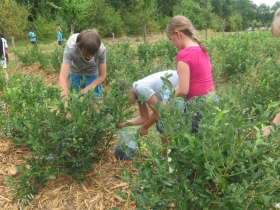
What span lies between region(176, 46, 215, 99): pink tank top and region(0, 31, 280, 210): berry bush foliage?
6.1 inches

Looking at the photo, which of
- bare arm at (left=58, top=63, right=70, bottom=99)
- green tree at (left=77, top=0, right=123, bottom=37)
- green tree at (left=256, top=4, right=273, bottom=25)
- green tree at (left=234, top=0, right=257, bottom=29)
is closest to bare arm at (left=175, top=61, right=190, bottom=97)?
bare arm at (left=58, top=63, right=70, bottom=99)

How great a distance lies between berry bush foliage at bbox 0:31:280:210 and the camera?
1.22 m

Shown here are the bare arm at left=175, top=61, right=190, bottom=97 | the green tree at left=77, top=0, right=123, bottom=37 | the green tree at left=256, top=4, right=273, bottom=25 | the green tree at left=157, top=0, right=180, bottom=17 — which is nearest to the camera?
the bare arm at left=175, top=61, right=190, bottom=97

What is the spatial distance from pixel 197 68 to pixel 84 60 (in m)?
1.26

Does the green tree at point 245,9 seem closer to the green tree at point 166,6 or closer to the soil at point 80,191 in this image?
the green tree at point 166,6

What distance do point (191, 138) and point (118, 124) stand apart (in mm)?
1250

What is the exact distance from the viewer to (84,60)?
2943mm

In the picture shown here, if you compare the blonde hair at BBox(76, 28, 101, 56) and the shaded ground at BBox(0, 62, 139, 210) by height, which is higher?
the blonde hair at BBox(76, 28, 101, 56)

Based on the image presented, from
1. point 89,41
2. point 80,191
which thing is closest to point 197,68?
point 89,41

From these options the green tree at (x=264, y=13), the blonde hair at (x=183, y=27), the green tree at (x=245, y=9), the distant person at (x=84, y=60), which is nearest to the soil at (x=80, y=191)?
the distant person at (x=84, y=60)

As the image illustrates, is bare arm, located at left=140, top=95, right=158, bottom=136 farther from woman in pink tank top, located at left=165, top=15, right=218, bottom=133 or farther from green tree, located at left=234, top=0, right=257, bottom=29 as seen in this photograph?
green tree, located at left=234, top=0, right=257, bottom=29

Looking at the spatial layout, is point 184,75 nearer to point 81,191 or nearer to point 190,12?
point 81,191

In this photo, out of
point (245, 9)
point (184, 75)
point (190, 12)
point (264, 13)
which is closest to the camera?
point (184, 75)

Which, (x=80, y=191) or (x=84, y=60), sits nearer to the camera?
(x=80, y=191)
